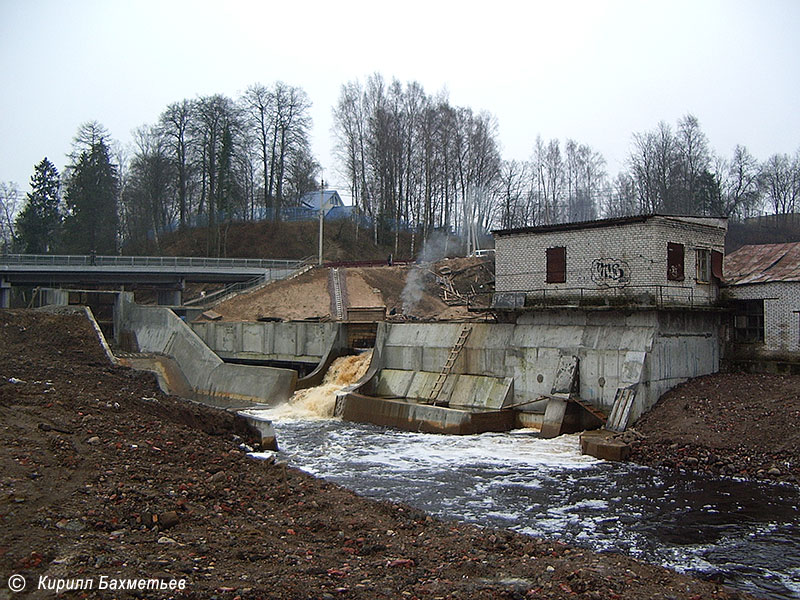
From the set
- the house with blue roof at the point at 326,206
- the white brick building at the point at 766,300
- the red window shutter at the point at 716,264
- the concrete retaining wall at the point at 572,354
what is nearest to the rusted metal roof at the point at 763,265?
the white brick building at the point at 766,300

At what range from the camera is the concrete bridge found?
4900cm

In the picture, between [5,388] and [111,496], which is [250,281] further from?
[111,496]

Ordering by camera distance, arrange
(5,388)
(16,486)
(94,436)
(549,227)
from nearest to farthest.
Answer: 1. (16,486)
2. (94,436)
3. (5,388)
4. (549,227)

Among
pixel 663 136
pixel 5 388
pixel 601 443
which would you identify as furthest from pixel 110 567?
pixel 663 136

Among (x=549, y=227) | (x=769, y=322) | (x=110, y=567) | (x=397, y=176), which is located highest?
(x=397, y=176)

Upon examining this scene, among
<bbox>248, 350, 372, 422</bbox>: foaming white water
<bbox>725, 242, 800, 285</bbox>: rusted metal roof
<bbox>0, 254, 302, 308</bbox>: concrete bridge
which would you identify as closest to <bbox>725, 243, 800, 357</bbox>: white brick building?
<bbox>725, 242, 800, 285</bbox>: rusted metal roof

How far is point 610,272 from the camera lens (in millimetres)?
26000

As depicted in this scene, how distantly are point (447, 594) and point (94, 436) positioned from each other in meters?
8.59

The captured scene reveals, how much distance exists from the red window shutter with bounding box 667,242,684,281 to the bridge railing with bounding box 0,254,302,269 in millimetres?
32848

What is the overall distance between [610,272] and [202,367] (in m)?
22.5

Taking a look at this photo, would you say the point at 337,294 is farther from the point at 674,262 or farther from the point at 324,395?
the point at 674,262

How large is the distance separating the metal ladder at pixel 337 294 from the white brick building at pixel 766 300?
69.5ft

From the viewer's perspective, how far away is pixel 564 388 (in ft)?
82.4

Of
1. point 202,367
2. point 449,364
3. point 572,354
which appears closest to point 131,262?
point 202,367
